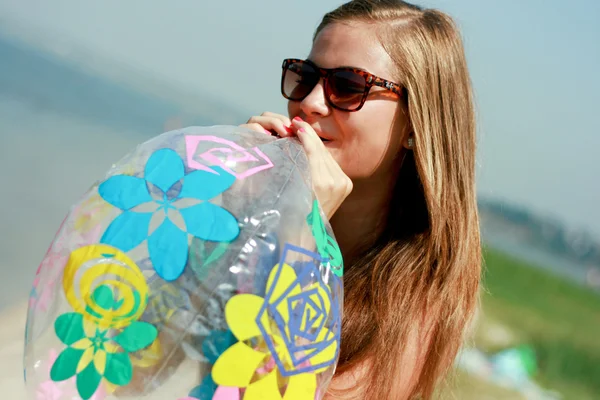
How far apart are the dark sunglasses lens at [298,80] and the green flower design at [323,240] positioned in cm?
68

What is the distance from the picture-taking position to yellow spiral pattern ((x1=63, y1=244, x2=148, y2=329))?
146 centimetres

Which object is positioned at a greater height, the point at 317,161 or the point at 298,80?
the point at 298,80

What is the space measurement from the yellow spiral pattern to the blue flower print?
31 mm

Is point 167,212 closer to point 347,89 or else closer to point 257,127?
point 257,127

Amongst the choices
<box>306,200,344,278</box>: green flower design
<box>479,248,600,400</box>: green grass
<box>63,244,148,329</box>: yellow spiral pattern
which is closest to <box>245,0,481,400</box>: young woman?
<box>306,200,344,278</box>: green flower design

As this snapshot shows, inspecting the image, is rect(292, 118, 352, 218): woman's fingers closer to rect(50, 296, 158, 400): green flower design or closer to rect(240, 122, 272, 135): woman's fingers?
rect(240, 122, 272, 135): woman's fingers

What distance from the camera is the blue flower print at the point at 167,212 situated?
149cm

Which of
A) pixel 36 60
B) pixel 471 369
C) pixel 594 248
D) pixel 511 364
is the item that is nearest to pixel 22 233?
pixel 471 369

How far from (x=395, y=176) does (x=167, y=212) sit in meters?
1.28

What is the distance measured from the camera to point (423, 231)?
2.48 meters

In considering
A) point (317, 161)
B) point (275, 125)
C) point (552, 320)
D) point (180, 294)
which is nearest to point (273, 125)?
point (275, 125)

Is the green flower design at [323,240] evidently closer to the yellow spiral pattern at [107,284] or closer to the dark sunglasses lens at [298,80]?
the yellow spiral pattern at [107,284]

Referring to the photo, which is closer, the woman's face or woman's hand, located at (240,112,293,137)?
woman's hand, located at (240,112,293,137)

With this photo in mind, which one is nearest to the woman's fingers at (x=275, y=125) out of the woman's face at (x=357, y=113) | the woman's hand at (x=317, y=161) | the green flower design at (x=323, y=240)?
the woman's hand at (x=317, y=161)
